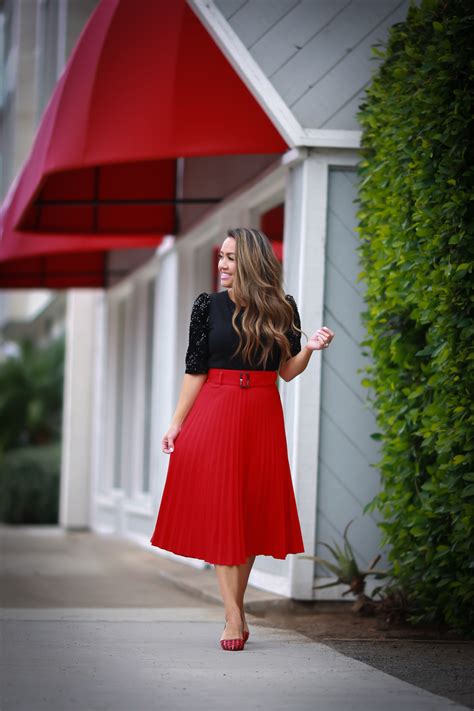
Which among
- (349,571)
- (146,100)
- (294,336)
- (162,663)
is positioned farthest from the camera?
(146,100)

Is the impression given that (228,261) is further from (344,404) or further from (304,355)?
(344,404)

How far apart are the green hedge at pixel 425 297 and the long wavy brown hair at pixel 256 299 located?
0.75 meters

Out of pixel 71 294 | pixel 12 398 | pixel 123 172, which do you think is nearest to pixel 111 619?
pixel 123 172

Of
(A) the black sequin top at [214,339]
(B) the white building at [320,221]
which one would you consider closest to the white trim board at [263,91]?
(B) the white building at [320,221]

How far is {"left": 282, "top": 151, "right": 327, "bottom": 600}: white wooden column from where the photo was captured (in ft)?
23.2

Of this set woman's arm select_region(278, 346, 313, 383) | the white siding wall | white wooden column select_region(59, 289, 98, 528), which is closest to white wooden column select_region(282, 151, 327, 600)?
the white siding wall

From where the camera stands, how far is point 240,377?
5.43 metres

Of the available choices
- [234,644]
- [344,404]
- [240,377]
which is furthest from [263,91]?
[234,644]

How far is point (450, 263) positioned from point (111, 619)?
2.67 m

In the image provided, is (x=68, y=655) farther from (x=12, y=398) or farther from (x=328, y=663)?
(x=12, y=398)

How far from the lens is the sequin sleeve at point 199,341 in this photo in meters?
5.46

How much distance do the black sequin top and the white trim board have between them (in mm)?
1947

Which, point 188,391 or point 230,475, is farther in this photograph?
point 188,391

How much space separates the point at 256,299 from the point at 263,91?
6.98 feet
